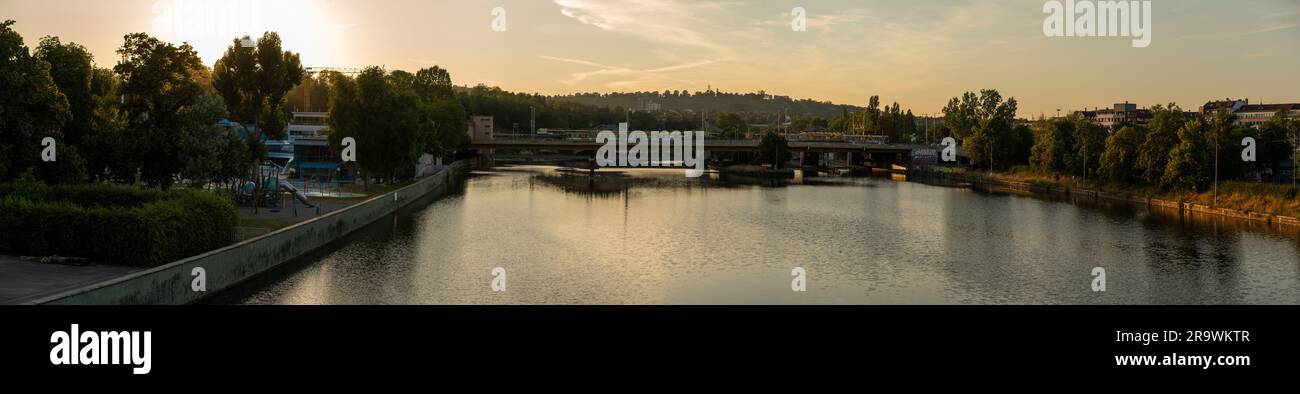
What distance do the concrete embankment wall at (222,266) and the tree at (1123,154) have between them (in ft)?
270

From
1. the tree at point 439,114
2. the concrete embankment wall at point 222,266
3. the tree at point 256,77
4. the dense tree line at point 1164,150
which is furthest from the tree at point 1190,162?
the tree at point 256,77

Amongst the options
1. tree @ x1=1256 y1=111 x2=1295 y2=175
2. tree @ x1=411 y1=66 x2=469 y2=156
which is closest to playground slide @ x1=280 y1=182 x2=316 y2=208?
tree @ x1=411 y1=66 x2=469 y2=156

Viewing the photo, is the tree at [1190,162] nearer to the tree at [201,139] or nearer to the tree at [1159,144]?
the tree at [1159,144]

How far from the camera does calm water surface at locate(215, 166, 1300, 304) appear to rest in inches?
1624

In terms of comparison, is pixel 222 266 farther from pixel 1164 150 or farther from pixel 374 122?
pixel 1164 150

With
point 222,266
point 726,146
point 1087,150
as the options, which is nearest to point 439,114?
point 726,146

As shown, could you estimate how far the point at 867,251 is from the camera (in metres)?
56.8

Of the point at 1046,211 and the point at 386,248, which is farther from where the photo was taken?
the point at 1046,211

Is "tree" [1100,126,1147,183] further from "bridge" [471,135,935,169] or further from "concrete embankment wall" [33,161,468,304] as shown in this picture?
"concrete embankment wall" [33,161,468,304]

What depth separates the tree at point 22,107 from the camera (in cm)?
4116
